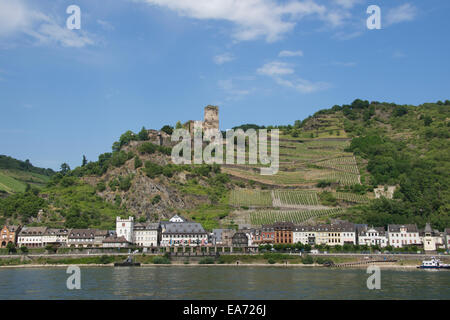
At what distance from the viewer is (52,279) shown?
61844 mm

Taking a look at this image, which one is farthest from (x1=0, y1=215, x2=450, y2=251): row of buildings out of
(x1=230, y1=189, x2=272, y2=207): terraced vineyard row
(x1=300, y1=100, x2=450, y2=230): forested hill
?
(x1=230, y1=189, x2=272, y2=207): terraced vineyard row

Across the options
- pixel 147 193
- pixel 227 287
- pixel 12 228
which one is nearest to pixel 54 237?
pixel 12 228

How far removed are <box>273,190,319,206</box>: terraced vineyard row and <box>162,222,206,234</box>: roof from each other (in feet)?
83.4

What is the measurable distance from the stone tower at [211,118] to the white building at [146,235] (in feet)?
244

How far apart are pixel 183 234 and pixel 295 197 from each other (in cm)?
3402

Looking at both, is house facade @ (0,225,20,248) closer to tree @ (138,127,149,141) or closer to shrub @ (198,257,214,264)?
shrub @ (198,257,214,264)

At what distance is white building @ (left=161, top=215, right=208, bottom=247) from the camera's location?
10550 centimetres

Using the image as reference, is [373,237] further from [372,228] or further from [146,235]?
[146,235]

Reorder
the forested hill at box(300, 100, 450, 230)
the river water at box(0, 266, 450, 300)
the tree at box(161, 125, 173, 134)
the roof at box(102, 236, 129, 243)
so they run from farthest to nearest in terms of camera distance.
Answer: the tree at box(161, 125, 173, 134) → the forested hill at box(300, 100, 450, 230) → the roof at box(102, 236, 129, 243) → the river water at box(0, 266, 450, 300)

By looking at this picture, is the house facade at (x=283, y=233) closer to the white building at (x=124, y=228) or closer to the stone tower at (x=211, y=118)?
the white building at (x=124, y=228)

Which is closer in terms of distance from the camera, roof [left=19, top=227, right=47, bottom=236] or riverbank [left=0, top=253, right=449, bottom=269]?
riverbank [left=0, top=253, right=449, bottom=269]

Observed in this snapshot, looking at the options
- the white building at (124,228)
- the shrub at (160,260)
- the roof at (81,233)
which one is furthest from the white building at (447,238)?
the roof at (81,233)

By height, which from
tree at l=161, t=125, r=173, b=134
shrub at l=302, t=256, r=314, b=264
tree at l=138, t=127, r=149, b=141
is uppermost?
tree at l=161, t=125, r=173, b=134
